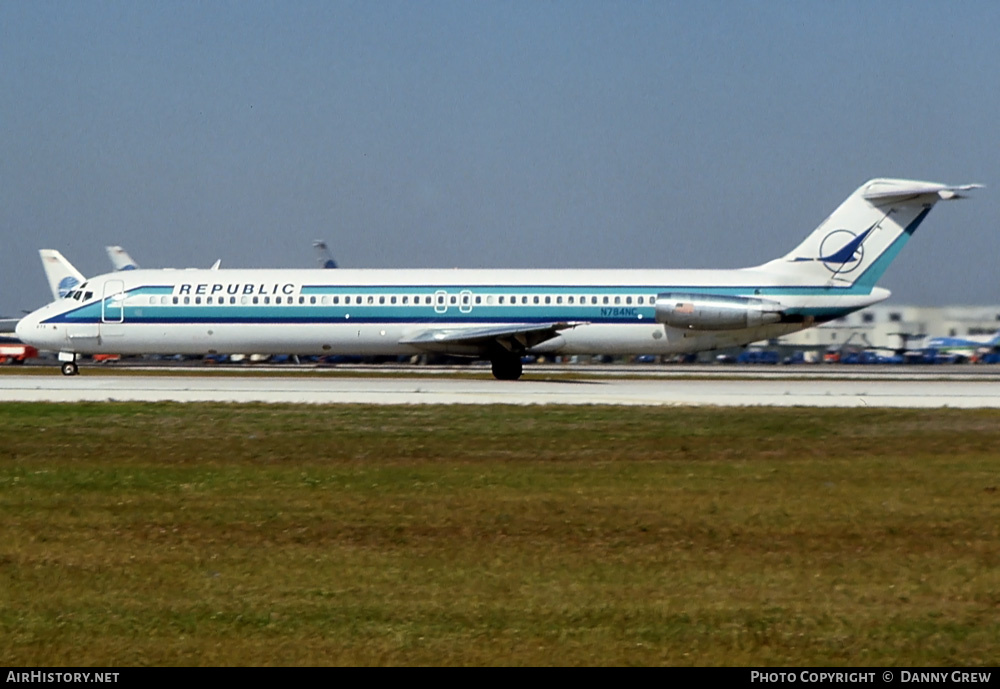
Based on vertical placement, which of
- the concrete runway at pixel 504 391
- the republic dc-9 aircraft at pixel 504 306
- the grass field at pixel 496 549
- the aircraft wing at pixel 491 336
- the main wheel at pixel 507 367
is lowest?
the grass field at pixel 496 549

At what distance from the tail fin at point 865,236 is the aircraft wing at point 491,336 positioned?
864cm

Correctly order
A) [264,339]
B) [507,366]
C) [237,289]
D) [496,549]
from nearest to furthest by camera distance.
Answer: [496,549], [507,366], [264,339], [237,289]

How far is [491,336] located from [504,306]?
1830 millimetres

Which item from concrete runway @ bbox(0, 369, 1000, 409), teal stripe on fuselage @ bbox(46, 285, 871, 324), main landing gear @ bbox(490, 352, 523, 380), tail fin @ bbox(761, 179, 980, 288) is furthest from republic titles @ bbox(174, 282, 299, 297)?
tail fin @ bbox(761, 179, 980, 288)

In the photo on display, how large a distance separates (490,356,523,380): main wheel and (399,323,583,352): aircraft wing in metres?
0.41

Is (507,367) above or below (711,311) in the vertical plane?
below

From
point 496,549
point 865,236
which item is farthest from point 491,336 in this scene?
point 496,549

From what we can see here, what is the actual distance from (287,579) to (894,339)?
92.4 metres

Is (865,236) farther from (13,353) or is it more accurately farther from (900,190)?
(13,353)

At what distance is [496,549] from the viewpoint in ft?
41.1

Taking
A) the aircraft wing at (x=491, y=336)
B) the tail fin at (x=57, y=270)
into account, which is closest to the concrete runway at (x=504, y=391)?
the aircraft wing at (x=491, y=336)

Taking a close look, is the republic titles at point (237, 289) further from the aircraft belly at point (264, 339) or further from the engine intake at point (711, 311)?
the engine intake at point (711, 311)

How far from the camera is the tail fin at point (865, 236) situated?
145ft
